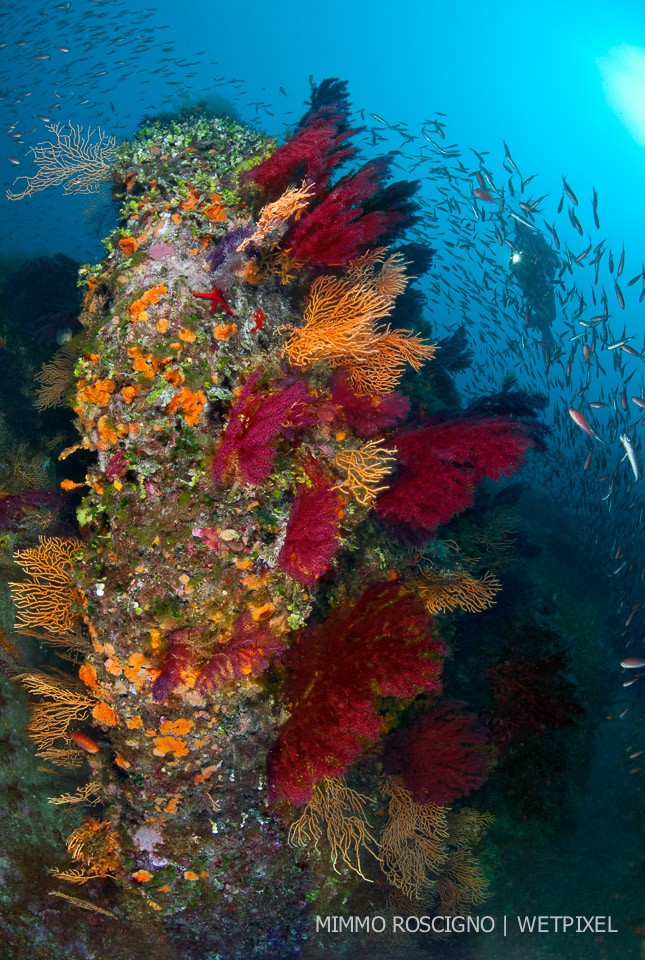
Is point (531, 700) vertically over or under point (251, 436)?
under

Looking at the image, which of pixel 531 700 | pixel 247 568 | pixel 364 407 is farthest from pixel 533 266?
pixel 247 568

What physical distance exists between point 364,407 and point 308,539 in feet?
5.03

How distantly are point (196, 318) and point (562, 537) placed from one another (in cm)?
1467

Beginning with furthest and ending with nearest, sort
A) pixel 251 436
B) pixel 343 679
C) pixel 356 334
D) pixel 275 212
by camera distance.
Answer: pixel 356 334 < pixel 343 679 < pixel 275 212 < pixel 251 436

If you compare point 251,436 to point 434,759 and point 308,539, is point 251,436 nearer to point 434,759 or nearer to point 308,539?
point 308,539

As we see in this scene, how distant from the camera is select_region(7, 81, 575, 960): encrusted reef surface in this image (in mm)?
3395

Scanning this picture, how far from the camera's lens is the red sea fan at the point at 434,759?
4.73 m

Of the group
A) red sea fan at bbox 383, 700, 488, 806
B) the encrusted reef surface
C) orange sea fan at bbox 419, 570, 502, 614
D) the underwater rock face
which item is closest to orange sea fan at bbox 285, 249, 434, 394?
the encrusted reef surface

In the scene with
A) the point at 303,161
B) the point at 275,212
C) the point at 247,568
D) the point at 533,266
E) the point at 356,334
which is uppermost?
the point at 533,266

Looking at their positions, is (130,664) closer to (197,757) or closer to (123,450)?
(197,757)

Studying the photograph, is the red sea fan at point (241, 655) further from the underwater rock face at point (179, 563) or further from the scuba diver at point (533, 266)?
the scuba diver at point (533, 266)

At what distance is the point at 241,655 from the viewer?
338 centimetres

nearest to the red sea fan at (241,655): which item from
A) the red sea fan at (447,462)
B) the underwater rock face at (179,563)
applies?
the underwater rock face at (179,563)

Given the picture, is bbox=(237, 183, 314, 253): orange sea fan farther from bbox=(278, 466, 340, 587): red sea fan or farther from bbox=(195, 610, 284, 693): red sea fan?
bbox=(195, 610, 284, 693): red sea fan
